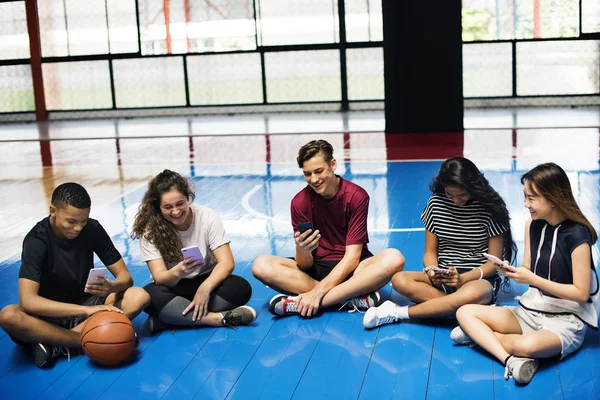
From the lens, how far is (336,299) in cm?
487

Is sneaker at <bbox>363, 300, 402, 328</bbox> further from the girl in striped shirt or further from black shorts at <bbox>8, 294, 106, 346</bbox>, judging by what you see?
black shorts at <bbox>8, 294, 106, 346</bbox>

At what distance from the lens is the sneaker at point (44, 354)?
4.30 m

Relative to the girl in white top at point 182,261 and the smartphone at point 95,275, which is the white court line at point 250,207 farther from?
the smartphone at point 95,275

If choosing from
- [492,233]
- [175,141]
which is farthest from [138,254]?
[175,141]

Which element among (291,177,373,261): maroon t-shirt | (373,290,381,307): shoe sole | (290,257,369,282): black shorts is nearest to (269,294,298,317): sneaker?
(290,257,369,282): black shorts

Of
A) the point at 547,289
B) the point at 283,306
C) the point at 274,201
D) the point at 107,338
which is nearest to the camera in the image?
the point at 547,289

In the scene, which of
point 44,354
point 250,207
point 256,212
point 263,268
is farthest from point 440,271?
point 250,207

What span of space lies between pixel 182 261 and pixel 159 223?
0.83ft

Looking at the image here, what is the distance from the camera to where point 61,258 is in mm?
4355

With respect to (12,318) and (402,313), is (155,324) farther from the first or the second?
(402,313)

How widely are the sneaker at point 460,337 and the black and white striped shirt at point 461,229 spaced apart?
508 mm

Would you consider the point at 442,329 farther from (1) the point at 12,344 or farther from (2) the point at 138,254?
(2) the point at 138,254

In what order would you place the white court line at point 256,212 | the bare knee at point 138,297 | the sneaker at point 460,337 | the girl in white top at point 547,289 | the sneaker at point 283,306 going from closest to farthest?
the girl in white top at point 547,289 < the sneaker at point 460,337 < the bare knee at point 138,297 < the sneaker at point 283,306 < the white court line at point 256,212

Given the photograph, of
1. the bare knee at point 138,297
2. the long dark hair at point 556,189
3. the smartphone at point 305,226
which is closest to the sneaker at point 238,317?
the bare knee at point 138,297
